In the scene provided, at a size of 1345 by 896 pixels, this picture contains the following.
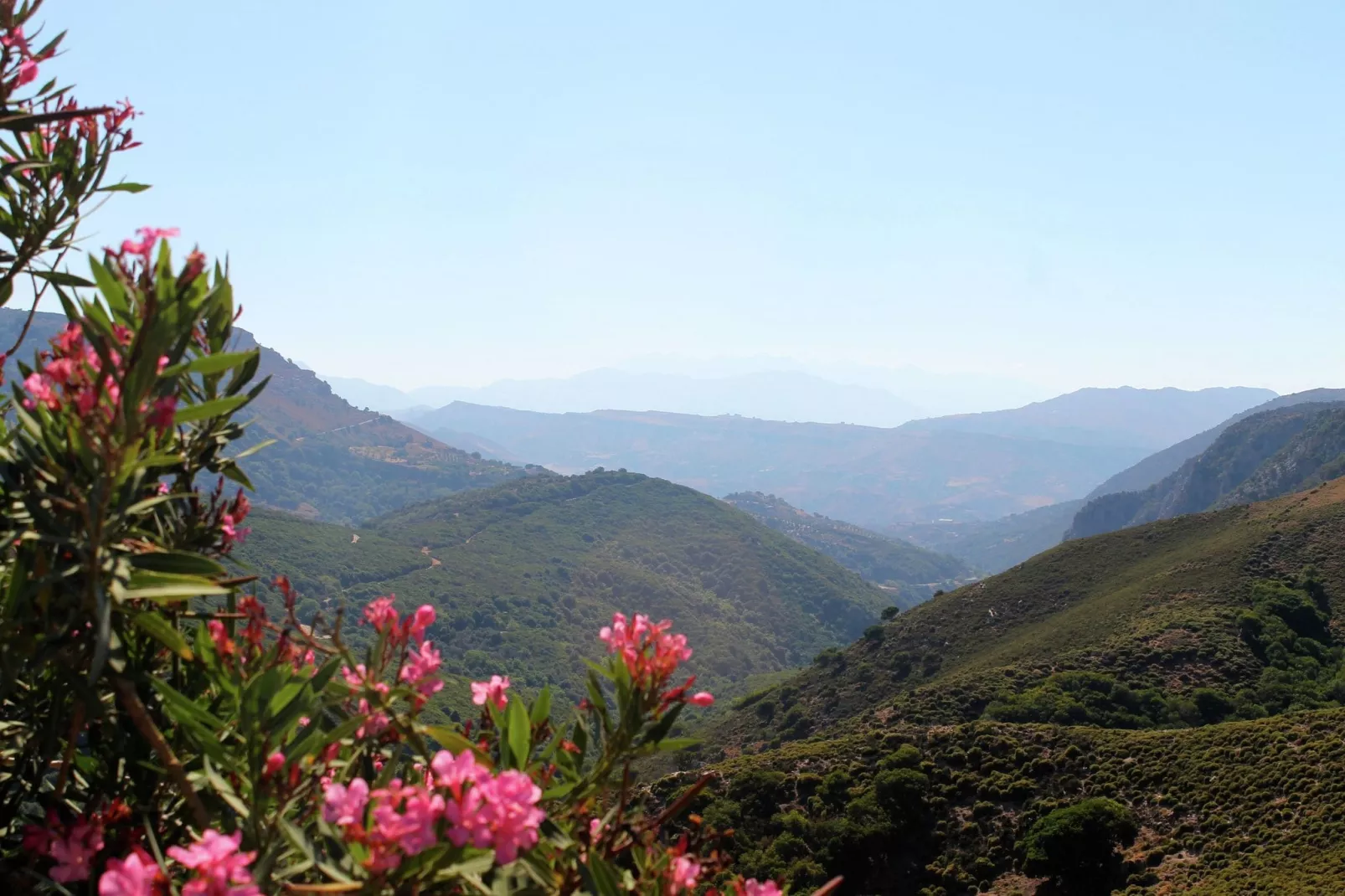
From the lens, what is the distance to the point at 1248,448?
15612cm

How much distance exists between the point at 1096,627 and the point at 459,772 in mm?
51856

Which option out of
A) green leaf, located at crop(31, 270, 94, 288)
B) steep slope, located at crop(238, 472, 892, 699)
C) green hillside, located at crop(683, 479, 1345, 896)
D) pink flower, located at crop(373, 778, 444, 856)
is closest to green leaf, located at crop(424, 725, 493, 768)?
pink flower, located at crop(373, 778, 444, 856)

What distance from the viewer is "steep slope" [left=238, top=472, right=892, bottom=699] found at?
3925 inches

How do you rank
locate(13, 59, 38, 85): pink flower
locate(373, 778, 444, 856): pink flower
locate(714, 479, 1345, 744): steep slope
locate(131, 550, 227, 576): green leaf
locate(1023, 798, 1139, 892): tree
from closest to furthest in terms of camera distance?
locate(373, 778, 444, 856): pink flower
locate(131, 550, 227, 576): green leaf
locate(13, 59, 38, 85): pink flower
locate(1023, 798, 1139, 892): tree
locate(714, 479, 1345, 744): steep slope

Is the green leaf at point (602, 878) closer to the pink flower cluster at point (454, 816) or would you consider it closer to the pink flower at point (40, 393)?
A: the pink flower cluster at point (454, 816)

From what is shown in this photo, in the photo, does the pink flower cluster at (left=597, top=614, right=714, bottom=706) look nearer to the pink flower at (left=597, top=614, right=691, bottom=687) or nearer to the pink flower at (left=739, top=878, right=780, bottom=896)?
the pink flower at (left=597, top=614, right=691, bottom=687)

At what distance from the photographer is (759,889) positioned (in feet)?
6.36

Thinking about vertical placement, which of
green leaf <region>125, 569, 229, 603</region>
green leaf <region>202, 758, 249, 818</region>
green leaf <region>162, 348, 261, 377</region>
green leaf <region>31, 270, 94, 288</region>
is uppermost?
green leaf <region>31, 270, 94, 288</region>

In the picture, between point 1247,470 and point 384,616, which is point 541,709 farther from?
point 1247,470

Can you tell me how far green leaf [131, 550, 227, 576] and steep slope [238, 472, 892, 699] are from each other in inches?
3190

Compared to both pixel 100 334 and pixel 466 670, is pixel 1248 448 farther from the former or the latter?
pixel 100 334

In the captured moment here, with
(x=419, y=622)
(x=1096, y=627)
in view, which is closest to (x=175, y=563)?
(x=419, y=622)

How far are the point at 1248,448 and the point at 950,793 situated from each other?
535 ft

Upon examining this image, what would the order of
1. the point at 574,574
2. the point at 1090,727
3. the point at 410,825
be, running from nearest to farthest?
the point at 410,825 → the point at 1090,727 → the point at 574,574
